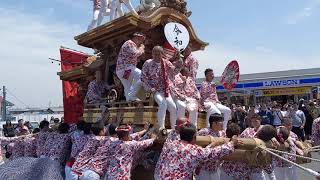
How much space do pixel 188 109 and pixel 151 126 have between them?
817mm

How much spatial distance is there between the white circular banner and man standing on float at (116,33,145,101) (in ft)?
1.85

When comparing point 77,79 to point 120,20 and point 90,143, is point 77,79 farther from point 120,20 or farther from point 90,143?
point 90,143

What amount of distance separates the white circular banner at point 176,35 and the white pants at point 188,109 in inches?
50.1

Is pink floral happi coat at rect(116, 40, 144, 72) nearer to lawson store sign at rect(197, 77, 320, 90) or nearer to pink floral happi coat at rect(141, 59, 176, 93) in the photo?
pink floral happi coat at rect(141, 59, 176, 93)

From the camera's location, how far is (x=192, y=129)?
438 centimetres

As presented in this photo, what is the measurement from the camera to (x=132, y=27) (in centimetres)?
796

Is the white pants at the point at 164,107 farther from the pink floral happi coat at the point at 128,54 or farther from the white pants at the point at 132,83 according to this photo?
the pink floral happi coat at the point at 128,54

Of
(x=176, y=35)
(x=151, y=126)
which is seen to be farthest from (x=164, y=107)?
(x=176, y=35)

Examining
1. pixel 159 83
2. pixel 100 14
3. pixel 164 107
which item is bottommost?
pixel 164 107

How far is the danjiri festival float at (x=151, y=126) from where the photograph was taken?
4.63 meters

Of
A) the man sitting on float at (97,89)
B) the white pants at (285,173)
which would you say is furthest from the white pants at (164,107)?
the man sitting on float at (97,89)

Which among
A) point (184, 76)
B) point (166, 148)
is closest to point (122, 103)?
point (184, 76)

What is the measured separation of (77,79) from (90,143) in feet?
17.3

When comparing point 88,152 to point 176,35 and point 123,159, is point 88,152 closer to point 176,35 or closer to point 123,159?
point 123,159
